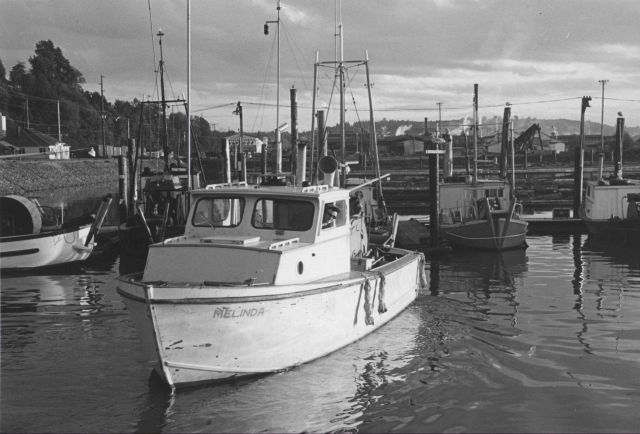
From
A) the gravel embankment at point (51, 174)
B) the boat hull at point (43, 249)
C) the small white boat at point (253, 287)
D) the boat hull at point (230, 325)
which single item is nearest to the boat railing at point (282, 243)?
the small white boat at point (253, 287)

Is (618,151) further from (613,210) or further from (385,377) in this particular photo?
(385,377)

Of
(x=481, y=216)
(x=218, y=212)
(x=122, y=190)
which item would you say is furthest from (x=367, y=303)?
(x=122, y=190)

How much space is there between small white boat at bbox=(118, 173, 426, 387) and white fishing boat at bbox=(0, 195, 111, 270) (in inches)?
485

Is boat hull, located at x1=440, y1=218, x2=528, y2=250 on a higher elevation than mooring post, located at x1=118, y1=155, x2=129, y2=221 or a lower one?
lower

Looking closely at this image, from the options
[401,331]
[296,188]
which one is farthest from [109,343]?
[401,331]

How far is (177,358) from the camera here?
11.1 meters

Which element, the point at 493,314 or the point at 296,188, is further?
the point at 493,314

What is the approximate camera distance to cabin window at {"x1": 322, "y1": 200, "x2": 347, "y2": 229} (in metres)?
14.3

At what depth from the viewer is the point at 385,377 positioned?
→ 501 inches

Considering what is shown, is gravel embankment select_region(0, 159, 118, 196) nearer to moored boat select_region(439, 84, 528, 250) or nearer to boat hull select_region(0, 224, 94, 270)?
boat hull select_region(0, 224, 94, 270)

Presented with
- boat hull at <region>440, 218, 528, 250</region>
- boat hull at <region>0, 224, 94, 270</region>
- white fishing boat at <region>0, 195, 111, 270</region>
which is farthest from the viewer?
boat hull at <region>440, 218, 528, 250</region>

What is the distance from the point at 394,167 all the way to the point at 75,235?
69705mm

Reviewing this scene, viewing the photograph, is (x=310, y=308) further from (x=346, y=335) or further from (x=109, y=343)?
(x=109, y=343)

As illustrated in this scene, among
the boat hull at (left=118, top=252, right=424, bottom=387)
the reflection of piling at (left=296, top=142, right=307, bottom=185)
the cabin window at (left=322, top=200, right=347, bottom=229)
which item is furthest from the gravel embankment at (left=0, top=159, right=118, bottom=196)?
the boat hull at (left=118, top=252, right=424, bottom=387)
